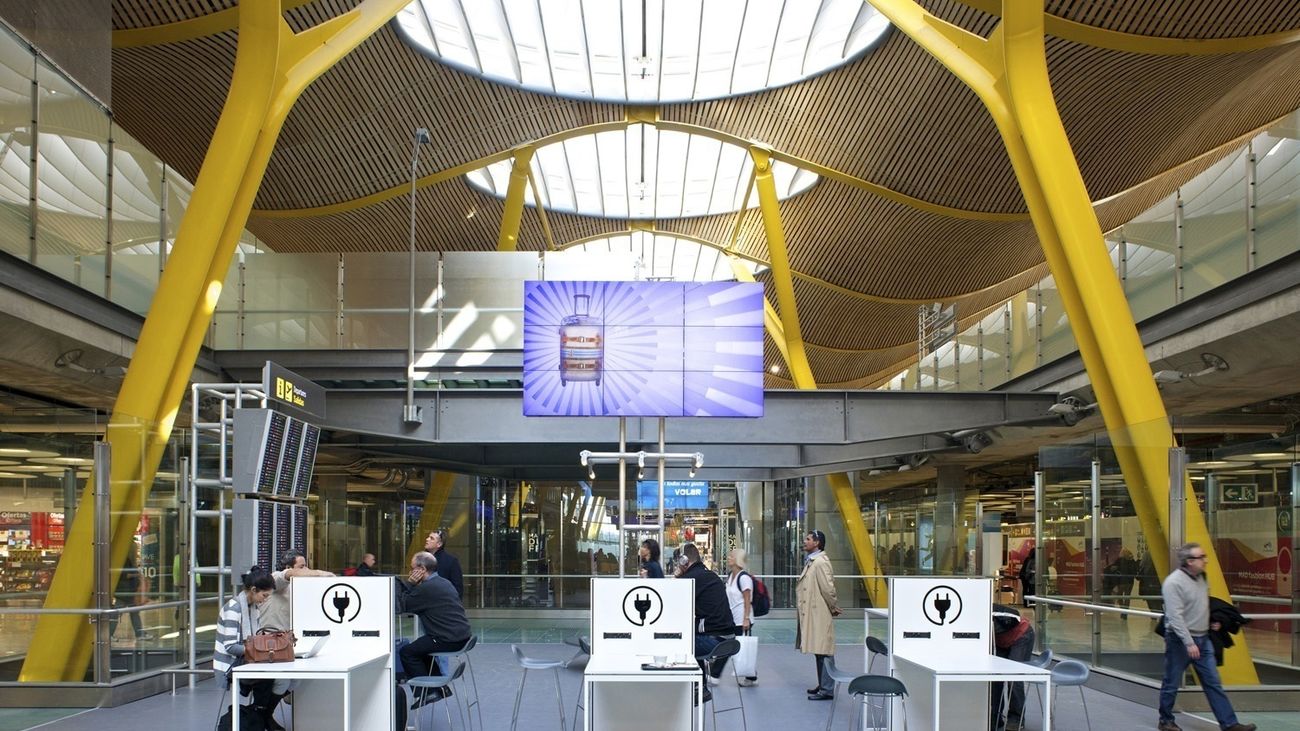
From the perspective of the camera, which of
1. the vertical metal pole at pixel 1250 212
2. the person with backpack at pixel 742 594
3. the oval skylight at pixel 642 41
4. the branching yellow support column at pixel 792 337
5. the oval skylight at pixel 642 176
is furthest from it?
the oval skylight at pixel 642 176

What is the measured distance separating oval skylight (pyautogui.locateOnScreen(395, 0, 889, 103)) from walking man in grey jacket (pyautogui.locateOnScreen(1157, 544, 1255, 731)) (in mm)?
17787

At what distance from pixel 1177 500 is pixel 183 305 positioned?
10.7m

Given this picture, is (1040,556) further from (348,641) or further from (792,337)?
(792,337)

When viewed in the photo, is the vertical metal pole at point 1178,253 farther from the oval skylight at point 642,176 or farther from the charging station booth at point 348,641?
the oval skylight at point 642,176

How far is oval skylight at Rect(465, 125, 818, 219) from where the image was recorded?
35.1 meters

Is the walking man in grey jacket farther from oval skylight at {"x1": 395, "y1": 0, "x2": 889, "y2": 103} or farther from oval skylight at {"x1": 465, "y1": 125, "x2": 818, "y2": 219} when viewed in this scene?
oval skylight at {"x1": 465, "y1": 125, "x2": 818, "y2": 219}

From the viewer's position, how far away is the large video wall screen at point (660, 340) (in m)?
12.7

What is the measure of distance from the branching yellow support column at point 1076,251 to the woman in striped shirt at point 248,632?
28.1 ft

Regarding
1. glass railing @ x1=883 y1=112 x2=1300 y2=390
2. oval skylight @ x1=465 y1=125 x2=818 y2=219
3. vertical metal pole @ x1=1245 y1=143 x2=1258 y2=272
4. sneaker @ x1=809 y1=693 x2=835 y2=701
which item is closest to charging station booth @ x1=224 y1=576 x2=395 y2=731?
sneaker @ x1=809 y1=693 x2=835 y2=701

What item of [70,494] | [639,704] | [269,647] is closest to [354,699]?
[269,647]

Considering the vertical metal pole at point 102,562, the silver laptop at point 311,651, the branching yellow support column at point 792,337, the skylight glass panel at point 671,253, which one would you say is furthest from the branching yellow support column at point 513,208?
the silver laptop at point 311,651

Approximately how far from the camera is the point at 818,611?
12305 mm

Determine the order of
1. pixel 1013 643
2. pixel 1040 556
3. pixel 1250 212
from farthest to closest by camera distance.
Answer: pixel 1040 556 → pixel 1250 212 → pixel 1013 643

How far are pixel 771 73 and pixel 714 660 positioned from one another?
68.5 ft
